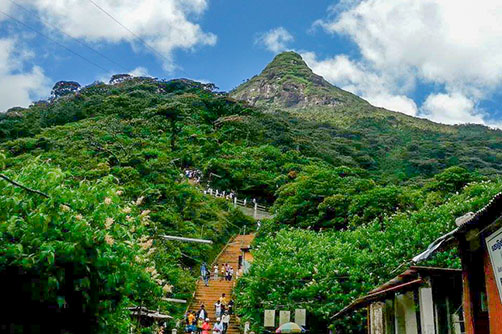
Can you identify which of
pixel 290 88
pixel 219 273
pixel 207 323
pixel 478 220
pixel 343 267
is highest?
pixel 290 88

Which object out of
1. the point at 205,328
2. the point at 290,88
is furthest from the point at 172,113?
the point at 290,88

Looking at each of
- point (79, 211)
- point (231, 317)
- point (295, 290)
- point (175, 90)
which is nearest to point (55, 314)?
point (79, 211)

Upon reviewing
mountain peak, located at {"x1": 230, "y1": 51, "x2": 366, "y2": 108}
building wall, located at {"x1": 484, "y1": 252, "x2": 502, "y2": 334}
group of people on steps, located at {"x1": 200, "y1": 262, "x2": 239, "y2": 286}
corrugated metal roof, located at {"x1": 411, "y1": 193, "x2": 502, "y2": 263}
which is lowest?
building wall, located at {"x1": 484, "y1": 252, "x2": 502, "y2": 334}

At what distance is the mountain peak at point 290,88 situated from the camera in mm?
107875

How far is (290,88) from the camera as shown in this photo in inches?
4380

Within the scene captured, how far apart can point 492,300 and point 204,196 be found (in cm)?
3378

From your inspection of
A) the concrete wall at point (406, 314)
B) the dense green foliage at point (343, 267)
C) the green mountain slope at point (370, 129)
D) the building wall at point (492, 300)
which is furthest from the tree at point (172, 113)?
the building wall at point (492, 300)

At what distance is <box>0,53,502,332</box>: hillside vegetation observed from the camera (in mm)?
7043

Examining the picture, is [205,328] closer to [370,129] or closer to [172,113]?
[172,113]

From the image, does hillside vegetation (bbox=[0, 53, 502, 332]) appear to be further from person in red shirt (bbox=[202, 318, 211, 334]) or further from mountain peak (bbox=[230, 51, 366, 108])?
mountain peak (bbox=[230, 51, 366, 108])

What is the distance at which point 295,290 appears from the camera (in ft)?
56.0

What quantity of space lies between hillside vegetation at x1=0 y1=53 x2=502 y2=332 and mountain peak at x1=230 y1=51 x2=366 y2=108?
1670cm

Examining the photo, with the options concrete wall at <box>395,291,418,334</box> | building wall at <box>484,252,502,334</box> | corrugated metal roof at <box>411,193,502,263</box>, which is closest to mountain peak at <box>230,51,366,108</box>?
concrete wall at <box>395,291,418,334</box>

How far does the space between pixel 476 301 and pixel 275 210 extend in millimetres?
25025
